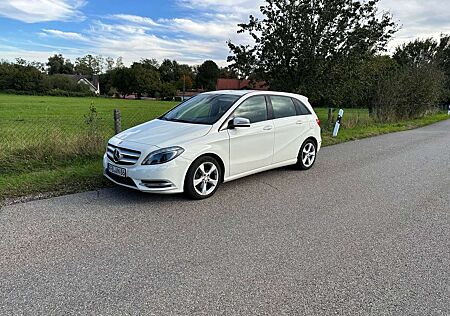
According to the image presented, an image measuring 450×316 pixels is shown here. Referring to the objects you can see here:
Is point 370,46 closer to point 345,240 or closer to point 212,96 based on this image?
point 212,96

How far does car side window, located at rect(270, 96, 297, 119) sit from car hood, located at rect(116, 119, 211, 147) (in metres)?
1.68

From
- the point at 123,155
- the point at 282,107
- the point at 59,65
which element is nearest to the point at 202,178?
the point at 123,155

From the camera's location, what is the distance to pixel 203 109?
5.85 metres

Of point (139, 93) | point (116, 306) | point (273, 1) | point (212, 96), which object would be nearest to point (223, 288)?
point (116, 306)

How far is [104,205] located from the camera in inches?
185

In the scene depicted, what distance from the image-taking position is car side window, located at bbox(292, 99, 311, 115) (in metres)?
6.90

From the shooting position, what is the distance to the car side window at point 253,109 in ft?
18.6

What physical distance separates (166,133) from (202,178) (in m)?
0.87

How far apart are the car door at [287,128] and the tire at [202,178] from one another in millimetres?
1498

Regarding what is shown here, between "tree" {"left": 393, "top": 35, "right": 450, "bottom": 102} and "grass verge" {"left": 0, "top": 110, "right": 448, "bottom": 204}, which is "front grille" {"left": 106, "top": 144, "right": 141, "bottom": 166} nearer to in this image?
"grass verge" {"left": 0, "top": 110, "right": 448, "bottom": 204}

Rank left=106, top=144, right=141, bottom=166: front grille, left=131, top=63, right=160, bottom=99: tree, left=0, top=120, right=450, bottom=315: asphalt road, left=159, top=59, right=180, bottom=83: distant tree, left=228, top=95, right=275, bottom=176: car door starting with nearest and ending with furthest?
1. left=0, top=120, right=450, bottom=315: asphalt road
2. left=106, top=144, right=141, bottom=166: front grille
3. left=228, top=95, right=275, bottom=176: car door
4. left=131, top=63, right=160, bottom=99: tree
5. left=159, top=59, right=180, bottom=83: distant tree

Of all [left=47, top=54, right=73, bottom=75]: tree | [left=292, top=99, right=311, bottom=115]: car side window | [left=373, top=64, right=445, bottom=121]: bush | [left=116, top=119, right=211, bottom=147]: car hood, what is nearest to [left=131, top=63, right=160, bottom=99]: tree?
[left=47, top=54, right=73, bottom=75]: tree

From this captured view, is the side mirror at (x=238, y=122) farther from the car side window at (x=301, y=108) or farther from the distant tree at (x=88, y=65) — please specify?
the distant tree at (x=88, y=65)

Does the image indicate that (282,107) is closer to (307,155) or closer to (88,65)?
(307,155)
